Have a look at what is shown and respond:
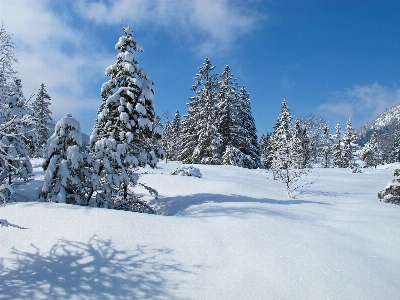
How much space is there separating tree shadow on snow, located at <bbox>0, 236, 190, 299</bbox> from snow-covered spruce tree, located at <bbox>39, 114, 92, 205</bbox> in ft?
11.0

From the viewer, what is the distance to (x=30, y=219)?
479cm

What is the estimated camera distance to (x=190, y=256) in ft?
13.1

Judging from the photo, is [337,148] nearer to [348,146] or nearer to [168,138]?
[348,146]

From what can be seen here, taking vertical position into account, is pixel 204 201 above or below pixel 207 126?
below

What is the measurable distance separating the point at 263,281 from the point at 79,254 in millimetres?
2913

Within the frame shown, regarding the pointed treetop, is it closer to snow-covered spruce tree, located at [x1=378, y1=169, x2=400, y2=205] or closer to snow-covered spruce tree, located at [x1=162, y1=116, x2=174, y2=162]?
snow-covered spruce tree, located at [x1=378, y1=169, x2=400, y2=205]

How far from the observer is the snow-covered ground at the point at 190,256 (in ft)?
11.0

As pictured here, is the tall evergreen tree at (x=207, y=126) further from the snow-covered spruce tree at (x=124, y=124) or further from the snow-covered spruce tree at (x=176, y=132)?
the snow-covered spruce tree at (x=176, y=132)

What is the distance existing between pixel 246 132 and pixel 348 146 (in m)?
27.8

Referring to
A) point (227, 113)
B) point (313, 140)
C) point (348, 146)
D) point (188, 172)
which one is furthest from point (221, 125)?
point (313, 140)

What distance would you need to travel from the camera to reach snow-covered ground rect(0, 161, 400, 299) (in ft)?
11.0

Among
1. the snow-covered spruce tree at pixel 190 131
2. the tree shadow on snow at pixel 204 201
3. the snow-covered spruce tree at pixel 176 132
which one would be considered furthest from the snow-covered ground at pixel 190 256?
the snow-covered spruce tree at pixel 176 132

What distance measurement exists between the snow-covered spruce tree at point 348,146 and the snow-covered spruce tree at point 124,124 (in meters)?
47.9

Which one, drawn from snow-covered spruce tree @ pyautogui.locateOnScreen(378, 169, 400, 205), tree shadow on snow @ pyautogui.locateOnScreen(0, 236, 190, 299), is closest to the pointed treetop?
tree shadow on snow @ pyautogui.locateOnScreen(0, 236, 190, 299)
